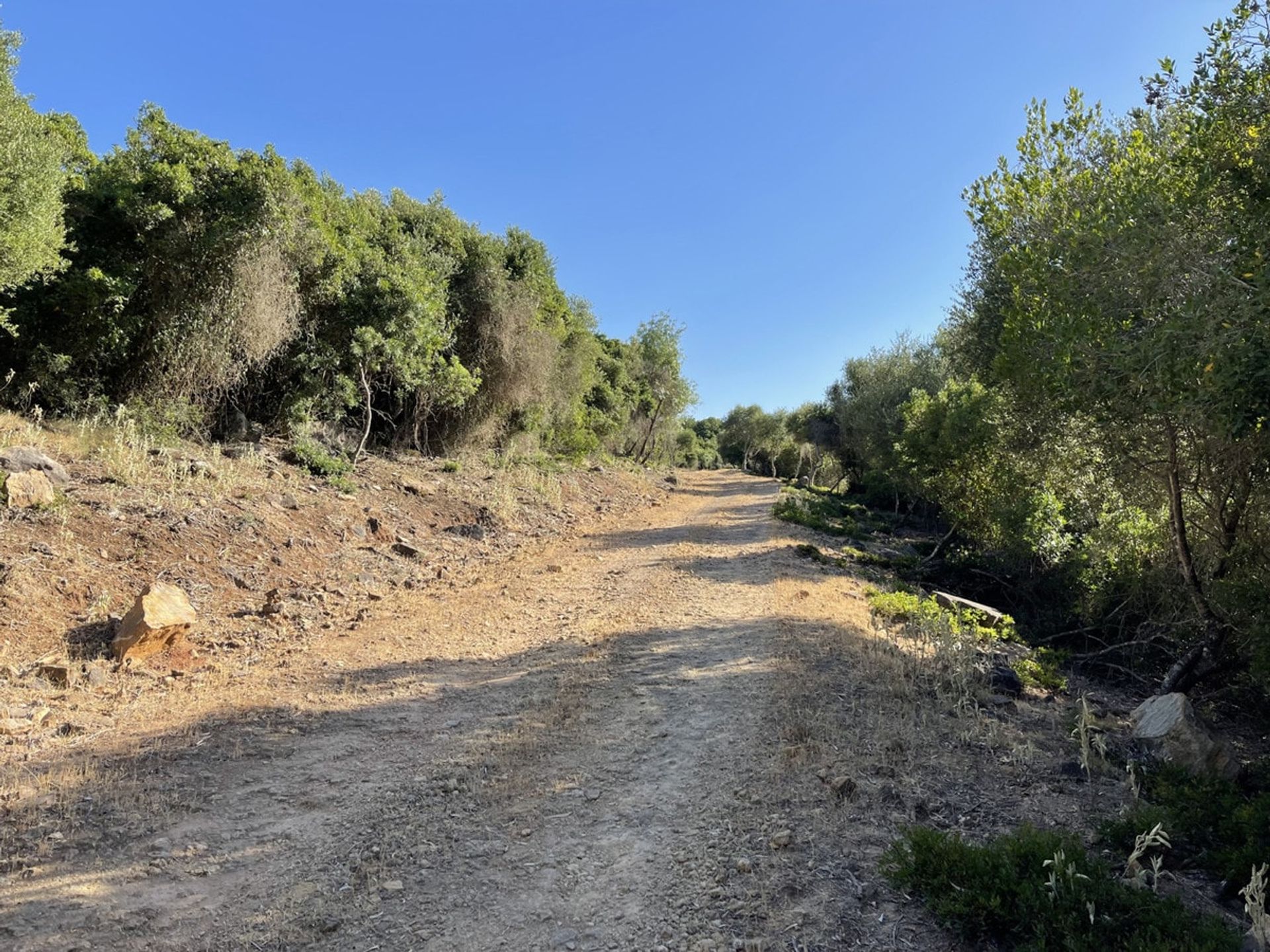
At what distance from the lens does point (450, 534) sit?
559 inches

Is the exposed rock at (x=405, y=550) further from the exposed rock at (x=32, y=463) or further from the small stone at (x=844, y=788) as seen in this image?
the small stone at (x=844, y=788)

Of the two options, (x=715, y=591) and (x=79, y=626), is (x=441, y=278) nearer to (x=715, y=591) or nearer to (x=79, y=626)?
(x=715, y=591)

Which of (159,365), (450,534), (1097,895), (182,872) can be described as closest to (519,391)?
(450,534)

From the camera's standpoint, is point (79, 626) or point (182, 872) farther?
point (79, 626)

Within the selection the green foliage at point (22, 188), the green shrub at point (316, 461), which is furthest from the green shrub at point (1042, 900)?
the green shrub at point (316, 461)

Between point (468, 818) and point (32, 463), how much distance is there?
27.8ft

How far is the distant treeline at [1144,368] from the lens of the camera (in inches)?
193

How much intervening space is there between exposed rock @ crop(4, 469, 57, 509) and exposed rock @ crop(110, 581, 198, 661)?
247 cm

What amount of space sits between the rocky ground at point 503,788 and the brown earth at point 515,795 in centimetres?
2

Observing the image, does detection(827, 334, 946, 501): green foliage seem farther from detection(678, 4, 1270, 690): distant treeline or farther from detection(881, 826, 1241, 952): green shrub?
detection(881, 826, 1241, 952): green shrub

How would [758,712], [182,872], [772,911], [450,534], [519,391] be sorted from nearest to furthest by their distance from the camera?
[772,911]
[182,872]
[758,712]
[450,534]
[519,391]

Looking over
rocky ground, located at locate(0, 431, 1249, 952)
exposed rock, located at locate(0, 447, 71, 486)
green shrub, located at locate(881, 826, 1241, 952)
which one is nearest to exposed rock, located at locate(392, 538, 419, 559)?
rocky ground, located at locate(0, 431, 1249, 952)

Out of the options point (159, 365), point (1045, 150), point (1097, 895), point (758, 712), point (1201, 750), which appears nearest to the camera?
point (1097, 895)

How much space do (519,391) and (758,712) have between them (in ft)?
59.2
